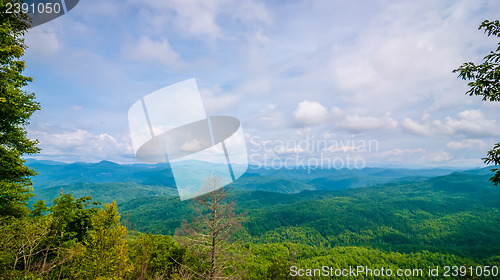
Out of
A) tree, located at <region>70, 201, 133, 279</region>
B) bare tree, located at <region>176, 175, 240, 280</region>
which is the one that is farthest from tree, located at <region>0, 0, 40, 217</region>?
bare tree, located at <region>176, 175, 240, 280</region>

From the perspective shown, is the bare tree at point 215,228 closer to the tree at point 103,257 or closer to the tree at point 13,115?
the tree at point 103,257

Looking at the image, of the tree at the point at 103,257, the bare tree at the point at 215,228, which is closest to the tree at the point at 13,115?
the tree at the point at 103,257

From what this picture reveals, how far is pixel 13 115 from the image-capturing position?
1112cm

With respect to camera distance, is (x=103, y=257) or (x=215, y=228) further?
(x=103, y=257)

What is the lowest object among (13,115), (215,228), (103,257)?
(103,257)

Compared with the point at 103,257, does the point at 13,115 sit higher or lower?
higher

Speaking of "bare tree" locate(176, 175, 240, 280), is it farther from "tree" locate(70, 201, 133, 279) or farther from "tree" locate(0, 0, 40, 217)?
"tree" locate(0, 0, 40, 217)

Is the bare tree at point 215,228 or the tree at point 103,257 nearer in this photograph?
the bare tree at point 215,228

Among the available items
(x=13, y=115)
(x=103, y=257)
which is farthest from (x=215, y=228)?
(x=13, y=115)

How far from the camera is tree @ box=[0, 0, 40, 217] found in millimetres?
10266

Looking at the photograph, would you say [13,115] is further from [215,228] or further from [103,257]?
[215,228]

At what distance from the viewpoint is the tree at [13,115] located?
404 inches

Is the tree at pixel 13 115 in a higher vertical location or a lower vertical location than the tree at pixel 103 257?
higher

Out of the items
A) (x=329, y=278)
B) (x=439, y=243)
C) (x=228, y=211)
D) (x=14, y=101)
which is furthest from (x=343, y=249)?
(x=14, y=101)
